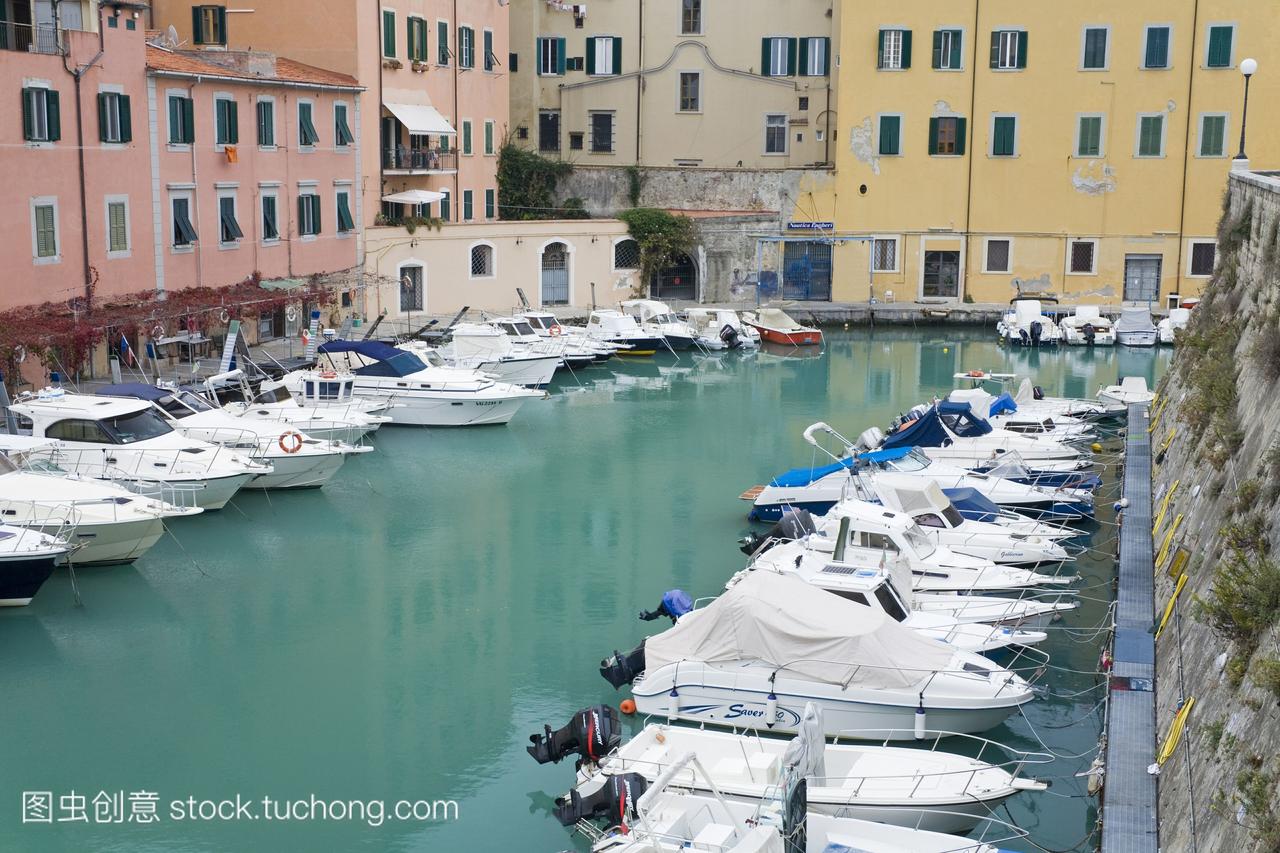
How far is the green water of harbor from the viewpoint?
1488cm

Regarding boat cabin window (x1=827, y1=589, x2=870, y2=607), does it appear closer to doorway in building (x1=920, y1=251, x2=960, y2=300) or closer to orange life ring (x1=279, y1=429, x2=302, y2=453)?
orange life ring (x1=279, y1=429, x2=302, y2=453)

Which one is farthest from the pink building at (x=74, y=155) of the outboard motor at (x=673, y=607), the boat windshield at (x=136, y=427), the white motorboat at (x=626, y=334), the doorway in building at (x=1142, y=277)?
the doorway in building at (x=1142, y=277)

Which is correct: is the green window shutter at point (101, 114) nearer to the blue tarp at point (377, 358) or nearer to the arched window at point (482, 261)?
the blue tarp at point (377, 358)

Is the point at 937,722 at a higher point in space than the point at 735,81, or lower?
lower

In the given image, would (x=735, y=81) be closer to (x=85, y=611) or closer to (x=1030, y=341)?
(x=1030, y=341)

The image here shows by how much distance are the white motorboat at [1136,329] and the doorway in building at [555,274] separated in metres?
16.5

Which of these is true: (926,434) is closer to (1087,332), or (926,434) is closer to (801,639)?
(801,639)

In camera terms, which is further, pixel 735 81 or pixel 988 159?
pixel 735 81

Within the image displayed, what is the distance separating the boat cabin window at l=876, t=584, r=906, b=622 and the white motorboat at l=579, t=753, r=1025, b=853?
460 centimetres

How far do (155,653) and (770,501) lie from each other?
9.66 meters

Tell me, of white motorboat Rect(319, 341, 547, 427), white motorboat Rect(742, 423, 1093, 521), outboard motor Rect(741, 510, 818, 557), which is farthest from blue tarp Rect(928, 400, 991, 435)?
white motorboat Rect(319, 341, 547, 427)

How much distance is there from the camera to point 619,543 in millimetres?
23906

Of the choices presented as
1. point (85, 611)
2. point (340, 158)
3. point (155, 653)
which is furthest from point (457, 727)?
point (340, 158)

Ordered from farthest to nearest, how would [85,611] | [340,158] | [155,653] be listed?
[340,158], [85,611], [155,653]
